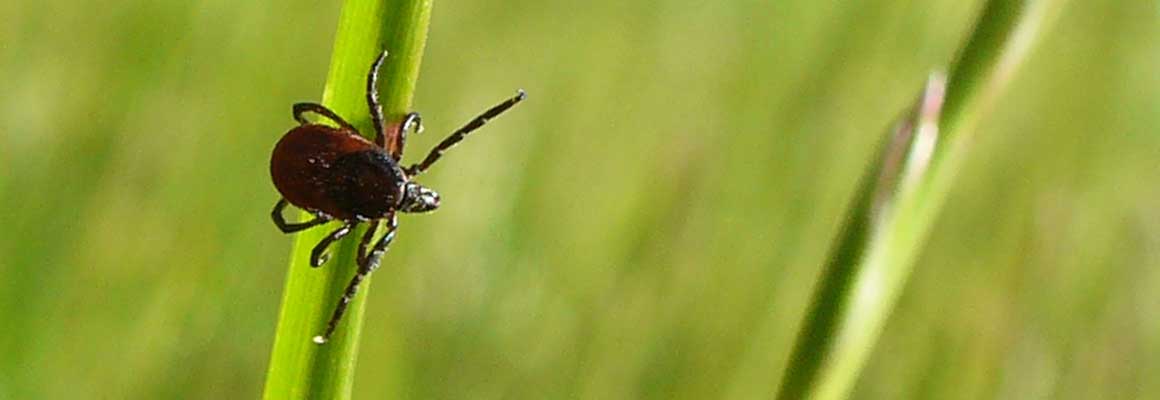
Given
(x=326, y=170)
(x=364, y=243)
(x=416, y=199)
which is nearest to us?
(x=364, y=243)

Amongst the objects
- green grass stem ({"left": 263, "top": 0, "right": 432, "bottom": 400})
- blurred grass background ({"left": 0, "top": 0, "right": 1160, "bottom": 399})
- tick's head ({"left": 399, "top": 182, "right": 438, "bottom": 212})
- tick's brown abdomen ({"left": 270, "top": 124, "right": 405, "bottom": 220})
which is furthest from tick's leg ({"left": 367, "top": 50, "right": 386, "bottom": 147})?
blurred grass background ({"left": 0, "top": 0, "right": 1160, "bottom": 399})

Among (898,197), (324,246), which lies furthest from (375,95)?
(898,197)

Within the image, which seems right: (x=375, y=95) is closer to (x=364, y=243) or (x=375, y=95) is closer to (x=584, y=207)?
(x=364, y=243)

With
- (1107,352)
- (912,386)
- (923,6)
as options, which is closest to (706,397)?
(912,386)

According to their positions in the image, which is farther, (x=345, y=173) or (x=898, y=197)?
(x=345, y=173)

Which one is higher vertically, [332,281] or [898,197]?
[898,197]

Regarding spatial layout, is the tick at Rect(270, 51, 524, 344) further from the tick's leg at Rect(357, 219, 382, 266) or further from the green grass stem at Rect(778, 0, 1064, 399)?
the green grass stem at Rect(778, 0, 1064, 399)

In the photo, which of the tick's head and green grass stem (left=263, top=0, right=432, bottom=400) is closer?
green grass stem (left=263, top=0, right=432, bottom=400)
